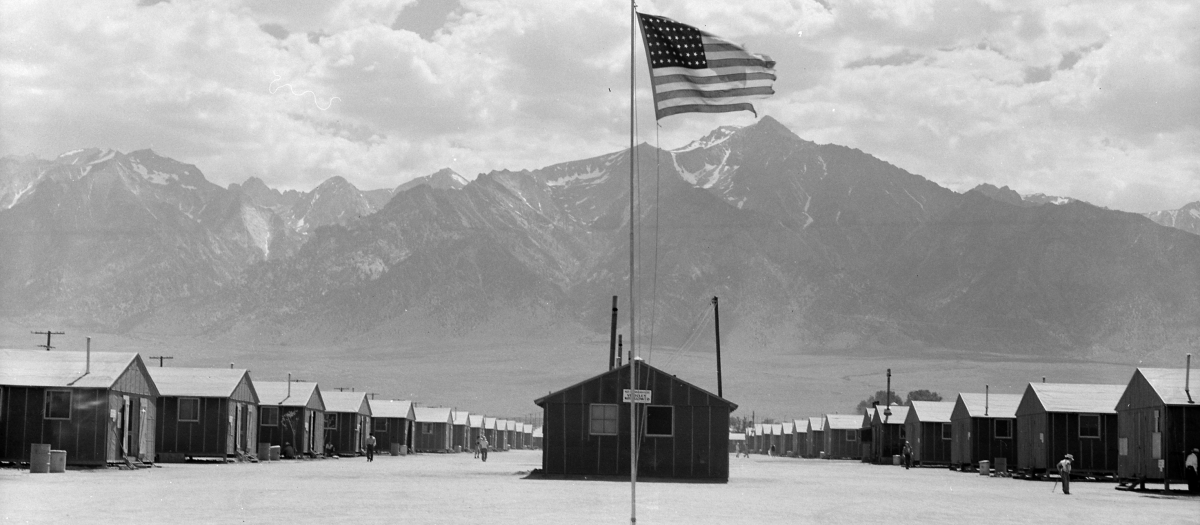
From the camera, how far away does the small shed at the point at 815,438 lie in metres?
134

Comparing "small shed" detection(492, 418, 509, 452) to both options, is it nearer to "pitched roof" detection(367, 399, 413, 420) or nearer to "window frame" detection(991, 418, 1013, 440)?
"pitched roof" detection(367, 399, 413, 420)

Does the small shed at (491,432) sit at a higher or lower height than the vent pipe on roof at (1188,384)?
lower

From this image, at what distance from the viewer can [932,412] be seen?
99125mm

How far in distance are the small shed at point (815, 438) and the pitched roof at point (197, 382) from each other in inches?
2684

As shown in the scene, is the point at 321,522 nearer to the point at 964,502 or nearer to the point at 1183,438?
the point at 964,502

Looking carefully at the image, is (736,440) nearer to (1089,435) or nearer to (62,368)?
(1089,435)

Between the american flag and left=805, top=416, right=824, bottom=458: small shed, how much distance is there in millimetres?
106006

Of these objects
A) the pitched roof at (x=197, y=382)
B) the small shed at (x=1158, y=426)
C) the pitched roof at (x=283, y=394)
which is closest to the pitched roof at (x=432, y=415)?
the pitched roof at (x=283, y=394)

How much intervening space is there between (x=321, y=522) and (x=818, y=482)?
34.0 meters

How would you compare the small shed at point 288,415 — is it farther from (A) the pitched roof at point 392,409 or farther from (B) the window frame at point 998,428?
(B) the window frame at point 998,428

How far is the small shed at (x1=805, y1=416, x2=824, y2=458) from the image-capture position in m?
134

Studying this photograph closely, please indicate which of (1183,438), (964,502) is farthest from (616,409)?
(1183,438)

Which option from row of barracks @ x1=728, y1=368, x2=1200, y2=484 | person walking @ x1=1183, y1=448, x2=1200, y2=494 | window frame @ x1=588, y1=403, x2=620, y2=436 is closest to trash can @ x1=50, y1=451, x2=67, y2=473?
window frame @ x1=588, y1=403, x2=620, y2=436

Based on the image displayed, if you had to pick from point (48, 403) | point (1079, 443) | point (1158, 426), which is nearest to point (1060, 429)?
point (1079, 443)
